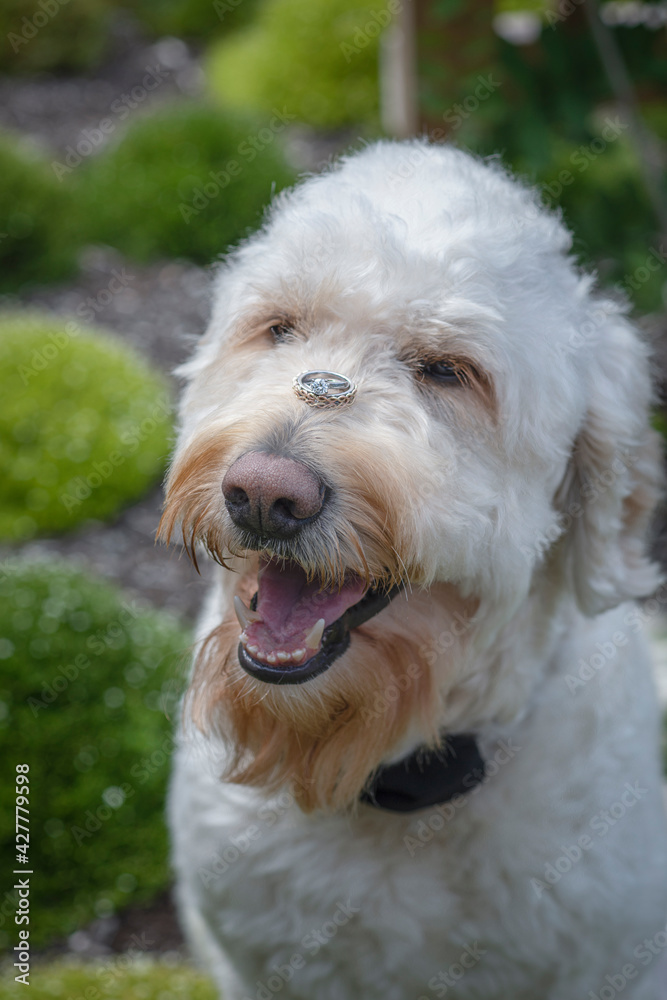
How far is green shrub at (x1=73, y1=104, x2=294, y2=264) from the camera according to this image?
6277 millimetres

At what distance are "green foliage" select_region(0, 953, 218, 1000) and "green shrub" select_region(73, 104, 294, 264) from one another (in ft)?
14.4

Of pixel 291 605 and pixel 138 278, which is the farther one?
pixel 138 278

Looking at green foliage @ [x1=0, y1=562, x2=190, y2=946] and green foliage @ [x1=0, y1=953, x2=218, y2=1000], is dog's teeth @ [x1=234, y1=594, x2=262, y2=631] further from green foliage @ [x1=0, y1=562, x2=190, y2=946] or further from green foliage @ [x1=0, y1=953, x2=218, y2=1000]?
green foliage @ [x1=0, y1=953, x2=218, y2=1000]

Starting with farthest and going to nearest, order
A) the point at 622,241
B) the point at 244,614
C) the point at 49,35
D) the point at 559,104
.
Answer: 1. the point at 49,35
2. the point at 622,241
3. the point at 559,104
4. the point at 244,614

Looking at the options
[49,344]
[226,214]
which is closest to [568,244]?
[49,344]

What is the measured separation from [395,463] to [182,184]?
17.4 feet

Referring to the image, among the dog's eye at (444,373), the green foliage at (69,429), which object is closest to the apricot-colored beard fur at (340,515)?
the dog's eye at (444,373)

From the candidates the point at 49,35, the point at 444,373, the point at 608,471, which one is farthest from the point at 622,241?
the point at 49,35

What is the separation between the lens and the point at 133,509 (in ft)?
15.6

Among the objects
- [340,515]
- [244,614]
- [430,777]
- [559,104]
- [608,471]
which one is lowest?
[430,777]

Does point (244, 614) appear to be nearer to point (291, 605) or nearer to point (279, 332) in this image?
point (291, 605)

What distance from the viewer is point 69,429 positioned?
467cm

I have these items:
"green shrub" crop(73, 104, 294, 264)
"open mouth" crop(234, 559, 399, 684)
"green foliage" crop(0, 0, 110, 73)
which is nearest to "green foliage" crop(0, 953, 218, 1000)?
"open mouth" crop(234, 559, 399, 684)

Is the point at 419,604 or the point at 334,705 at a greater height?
the point at 419,604
